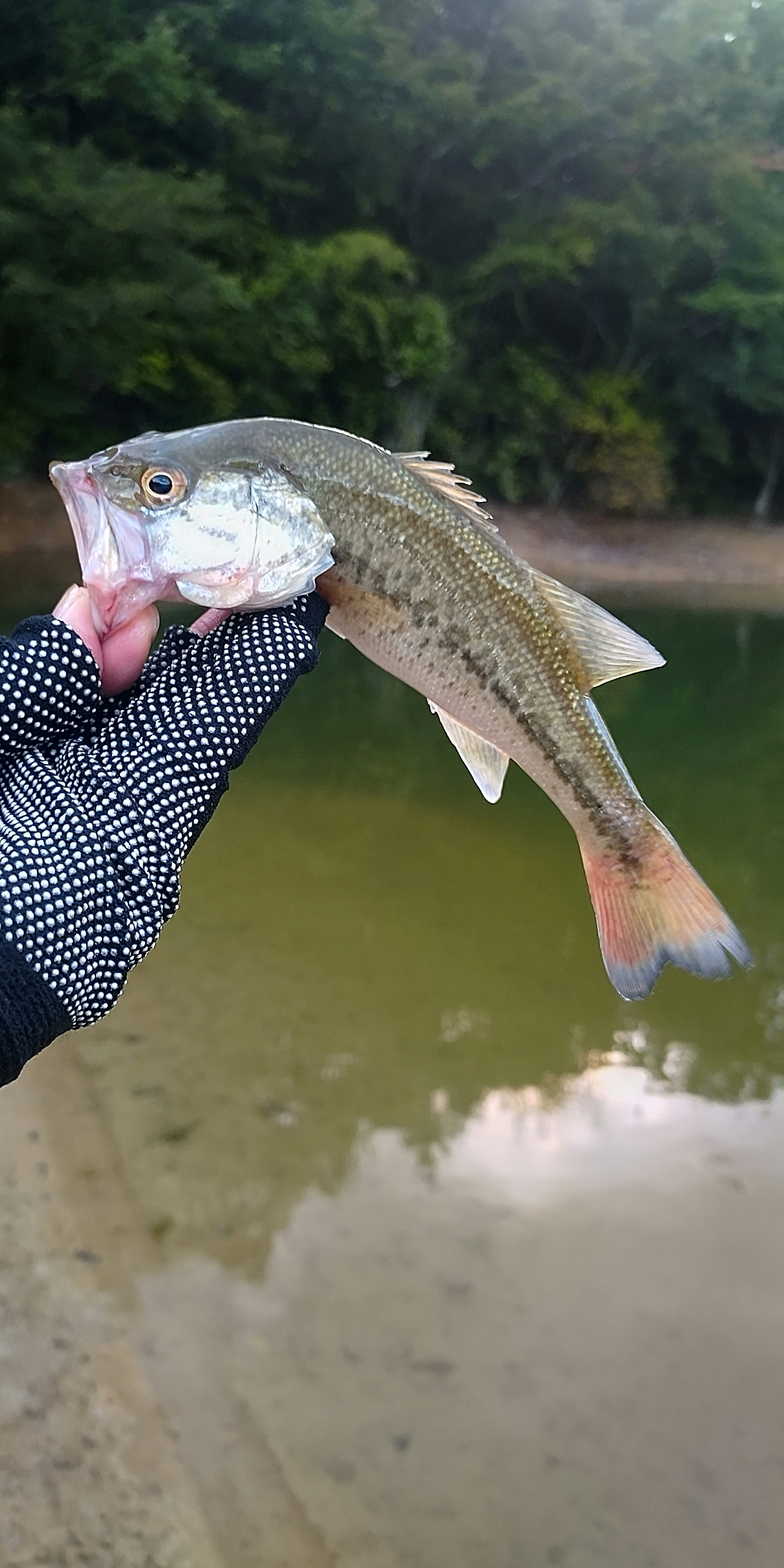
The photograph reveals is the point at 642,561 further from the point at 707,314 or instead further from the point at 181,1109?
the point at 181,1109

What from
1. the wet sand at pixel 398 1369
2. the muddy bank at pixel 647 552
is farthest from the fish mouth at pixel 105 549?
the muddy bank at pixel 647 552

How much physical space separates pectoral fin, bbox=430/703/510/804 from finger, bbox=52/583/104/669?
0.87m

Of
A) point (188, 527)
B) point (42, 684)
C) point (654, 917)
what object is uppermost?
point (188, 527)

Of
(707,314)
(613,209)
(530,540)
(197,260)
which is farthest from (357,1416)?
(707,314)

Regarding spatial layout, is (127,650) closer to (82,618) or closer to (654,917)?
(82,618)

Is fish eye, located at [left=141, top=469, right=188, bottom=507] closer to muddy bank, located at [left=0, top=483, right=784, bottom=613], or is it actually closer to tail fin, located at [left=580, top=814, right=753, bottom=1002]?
tail fin, located at [left=580, top=814, right=753, bottom=1002]

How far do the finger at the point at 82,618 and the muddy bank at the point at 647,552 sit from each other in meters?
17.1

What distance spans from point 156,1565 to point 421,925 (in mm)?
4121

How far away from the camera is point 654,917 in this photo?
2438mm

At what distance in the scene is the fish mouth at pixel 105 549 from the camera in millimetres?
2123

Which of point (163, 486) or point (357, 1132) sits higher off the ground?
point (163, 486)

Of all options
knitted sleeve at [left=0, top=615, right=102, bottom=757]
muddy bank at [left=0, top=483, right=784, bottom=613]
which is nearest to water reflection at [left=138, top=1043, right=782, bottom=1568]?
knitted sleeve at [left=0, top=615, right=102, bottom=757]

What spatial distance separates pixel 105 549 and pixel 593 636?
1170 millimetres

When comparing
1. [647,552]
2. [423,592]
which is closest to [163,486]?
[423,592]
